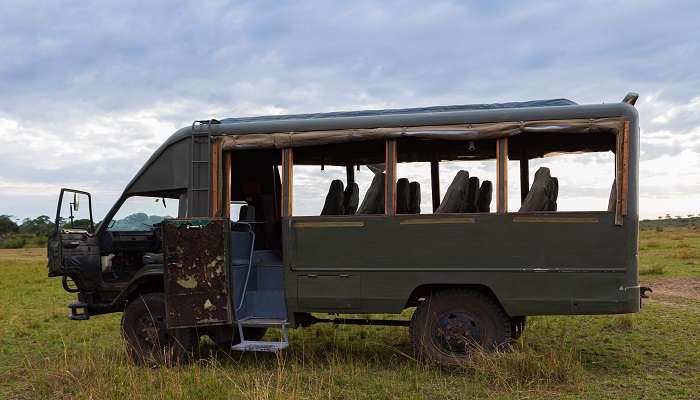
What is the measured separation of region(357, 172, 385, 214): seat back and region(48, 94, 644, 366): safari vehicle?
0.8 inches

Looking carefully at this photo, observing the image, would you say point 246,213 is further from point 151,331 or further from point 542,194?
point 542,194

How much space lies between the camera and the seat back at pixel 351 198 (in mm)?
8320

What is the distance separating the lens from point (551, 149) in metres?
7.96

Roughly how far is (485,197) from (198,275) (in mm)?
3424

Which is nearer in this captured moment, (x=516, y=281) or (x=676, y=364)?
(x=516, y=281)

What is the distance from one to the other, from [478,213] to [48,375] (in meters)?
4.91

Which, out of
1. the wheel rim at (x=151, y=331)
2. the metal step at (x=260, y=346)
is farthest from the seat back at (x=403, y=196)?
the wheel rim at (x=151, y=331)

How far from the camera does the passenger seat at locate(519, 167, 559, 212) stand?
23.8ft

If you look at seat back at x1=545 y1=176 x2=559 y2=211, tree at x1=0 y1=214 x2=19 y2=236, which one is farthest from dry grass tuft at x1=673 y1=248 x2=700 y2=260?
tree at x1=0 y1=214 x2=19 y2=236

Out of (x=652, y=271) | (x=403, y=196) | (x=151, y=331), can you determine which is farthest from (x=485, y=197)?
(x=652, y=271)

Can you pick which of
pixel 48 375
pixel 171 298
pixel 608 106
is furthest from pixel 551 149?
pixel 48 375

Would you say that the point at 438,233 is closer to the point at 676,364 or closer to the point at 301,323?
the point at 301,323

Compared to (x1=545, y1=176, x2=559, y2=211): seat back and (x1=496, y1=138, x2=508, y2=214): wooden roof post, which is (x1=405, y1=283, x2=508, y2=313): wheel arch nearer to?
(x1=496, y1=138, x2=508, y2=214): wooden roof post

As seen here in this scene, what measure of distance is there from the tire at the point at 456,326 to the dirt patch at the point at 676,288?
8178mm
